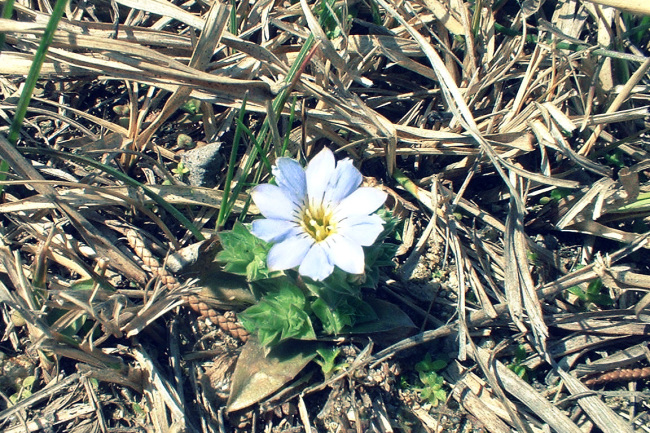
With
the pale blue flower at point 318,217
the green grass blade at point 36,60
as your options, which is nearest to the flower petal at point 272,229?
the pale blue flower at point 318,217

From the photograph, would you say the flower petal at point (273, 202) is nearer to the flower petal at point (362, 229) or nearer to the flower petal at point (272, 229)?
the flower petal at point (272, 229)

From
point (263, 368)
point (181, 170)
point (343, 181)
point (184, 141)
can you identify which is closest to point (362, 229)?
point (343, 181)

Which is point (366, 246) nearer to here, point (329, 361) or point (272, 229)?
point (272, 229)

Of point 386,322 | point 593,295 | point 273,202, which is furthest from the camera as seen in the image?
point 593,295

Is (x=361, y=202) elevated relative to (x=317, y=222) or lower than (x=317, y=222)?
elevated

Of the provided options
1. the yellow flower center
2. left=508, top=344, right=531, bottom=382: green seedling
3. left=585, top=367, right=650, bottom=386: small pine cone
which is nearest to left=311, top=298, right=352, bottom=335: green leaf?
the yellow flower center

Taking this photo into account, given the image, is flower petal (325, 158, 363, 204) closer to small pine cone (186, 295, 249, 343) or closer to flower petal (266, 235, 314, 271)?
flower petal (266, 235, 314, 271)
